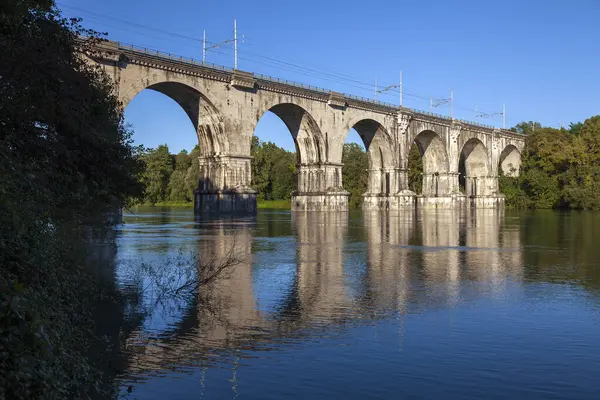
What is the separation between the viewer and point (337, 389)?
22.9 feet

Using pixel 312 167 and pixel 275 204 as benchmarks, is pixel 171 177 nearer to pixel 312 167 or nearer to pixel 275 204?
pixel 275 204

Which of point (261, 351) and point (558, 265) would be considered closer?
point (261, 351)

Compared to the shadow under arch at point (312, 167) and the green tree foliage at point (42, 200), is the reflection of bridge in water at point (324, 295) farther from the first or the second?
the shadow under arch at point (312, 167)

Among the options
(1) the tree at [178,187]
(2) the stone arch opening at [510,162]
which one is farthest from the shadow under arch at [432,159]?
(1) the tree at [178,187]

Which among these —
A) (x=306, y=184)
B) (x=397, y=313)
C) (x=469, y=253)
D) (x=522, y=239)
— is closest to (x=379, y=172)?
(x=306, y=184)

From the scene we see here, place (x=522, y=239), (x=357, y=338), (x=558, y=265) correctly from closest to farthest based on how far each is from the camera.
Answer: (x=357, y=338) → (x=558, y=265) → (x=522, y=239)

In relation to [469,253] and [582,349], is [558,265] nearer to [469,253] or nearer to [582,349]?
[469,253]

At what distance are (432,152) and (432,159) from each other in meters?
0.99

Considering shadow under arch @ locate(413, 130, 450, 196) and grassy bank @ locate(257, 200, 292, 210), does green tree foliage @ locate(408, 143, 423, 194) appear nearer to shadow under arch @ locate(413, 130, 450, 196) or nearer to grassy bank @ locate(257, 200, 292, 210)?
shadow under arch @ locate(413, 130, 450, 196)

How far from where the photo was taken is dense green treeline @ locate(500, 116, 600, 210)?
86.4 m

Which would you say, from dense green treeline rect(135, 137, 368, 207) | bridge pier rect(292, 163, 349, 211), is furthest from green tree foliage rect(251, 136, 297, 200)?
bridge pier rect(292, 163, 349, 211)

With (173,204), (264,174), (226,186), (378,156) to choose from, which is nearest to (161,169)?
(173,204)

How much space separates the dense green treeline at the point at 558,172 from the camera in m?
86.4

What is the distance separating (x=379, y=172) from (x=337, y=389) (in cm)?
6791
